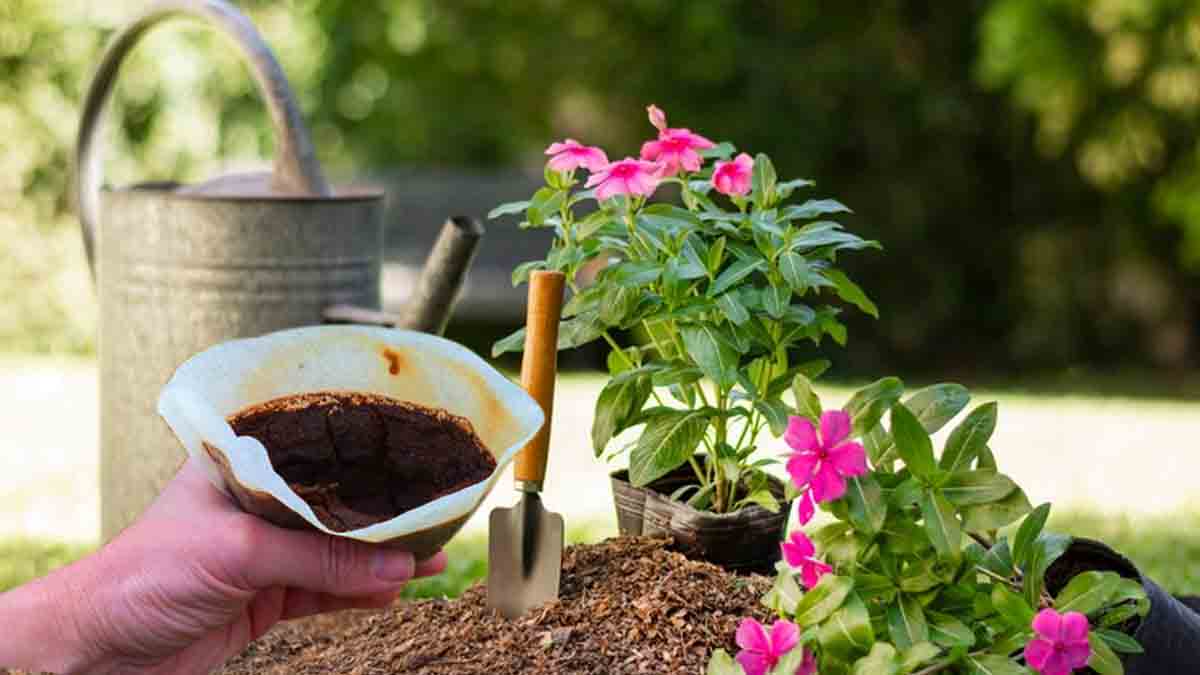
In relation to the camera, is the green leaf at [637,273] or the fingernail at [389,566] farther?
the green leaf at [637,273]

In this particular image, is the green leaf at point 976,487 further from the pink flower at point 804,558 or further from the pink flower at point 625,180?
the pink flower at point 625,180

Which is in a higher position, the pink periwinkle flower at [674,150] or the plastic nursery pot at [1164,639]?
the pink periwinkle flower at [674,150]

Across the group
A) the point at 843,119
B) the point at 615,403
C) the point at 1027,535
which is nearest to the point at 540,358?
the point at 615,403

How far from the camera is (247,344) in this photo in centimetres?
212

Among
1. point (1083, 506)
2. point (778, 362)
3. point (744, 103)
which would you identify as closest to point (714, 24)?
point (744, 103)

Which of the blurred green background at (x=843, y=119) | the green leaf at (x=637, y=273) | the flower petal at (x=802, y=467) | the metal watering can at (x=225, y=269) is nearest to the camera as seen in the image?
the flower petal at (x=802, y=467)

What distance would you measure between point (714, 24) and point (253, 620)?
7.80m

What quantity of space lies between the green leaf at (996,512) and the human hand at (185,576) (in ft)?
2.35

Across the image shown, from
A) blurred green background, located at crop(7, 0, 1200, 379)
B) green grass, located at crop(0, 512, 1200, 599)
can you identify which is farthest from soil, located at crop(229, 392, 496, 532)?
blurred green background, located at crop(7, 0, 1200, 379)

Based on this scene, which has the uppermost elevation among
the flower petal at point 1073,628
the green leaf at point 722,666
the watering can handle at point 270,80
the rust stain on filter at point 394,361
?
the watering can handle at point 270,80

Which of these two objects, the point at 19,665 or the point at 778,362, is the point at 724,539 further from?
the point at 19,665

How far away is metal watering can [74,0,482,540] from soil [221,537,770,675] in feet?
3.35

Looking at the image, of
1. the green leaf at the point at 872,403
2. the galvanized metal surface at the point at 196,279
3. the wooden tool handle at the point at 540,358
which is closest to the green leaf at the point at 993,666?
the green leaf at the point at 872,403

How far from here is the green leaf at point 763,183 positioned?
2.23 metres
